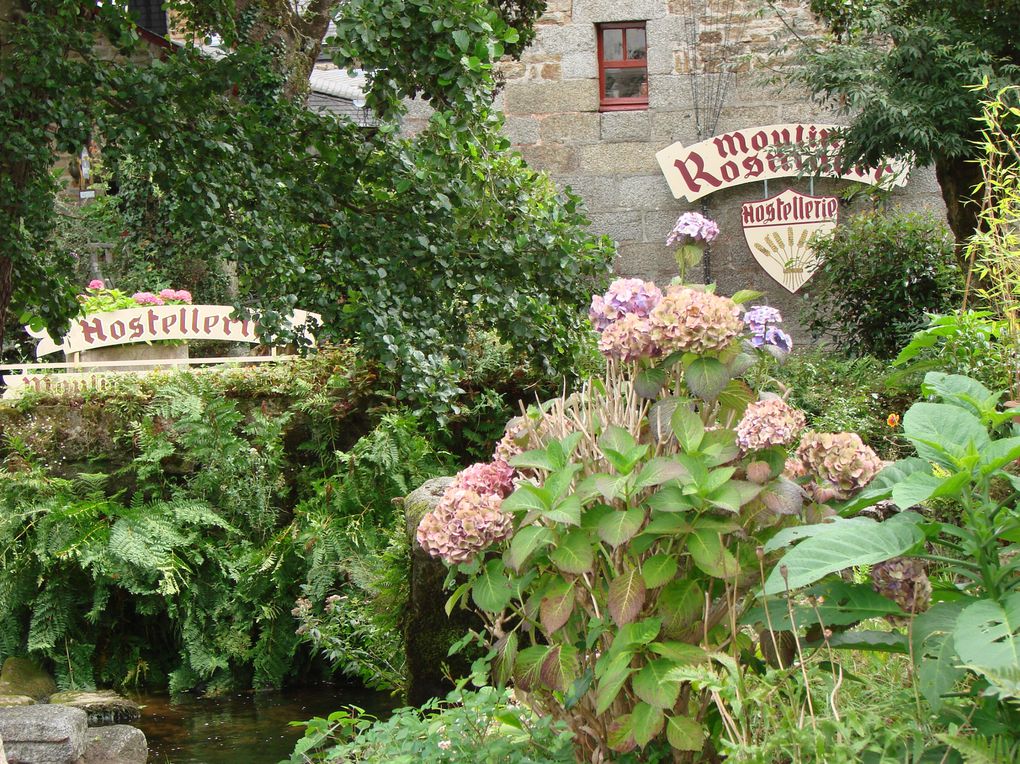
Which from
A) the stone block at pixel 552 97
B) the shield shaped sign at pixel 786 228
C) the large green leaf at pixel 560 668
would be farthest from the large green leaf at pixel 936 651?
the stone block at pixel 552 97

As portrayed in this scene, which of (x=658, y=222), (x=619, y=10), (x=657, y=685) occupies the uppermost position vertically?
(x=619, y=10)

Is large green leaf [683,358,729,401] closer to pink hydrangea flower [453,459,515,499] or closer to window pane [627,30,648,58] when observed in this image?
pink hydrangea flower [453,459,515,499]

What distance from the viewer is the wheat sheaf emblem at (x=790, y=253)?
12781 mm

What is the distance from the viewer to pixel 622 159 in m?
13.5

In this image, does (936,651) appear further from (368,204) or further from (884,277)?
(884,277)

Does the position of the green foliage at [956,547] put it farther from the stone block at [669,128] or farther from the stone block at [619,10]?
the stone block at [619,10]

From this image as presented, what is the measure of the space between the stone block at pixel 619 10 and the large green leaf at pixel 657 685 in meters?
11.7

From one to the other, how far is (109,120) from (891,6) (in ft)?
23.6

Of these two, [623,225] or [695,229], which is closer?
[695,229]

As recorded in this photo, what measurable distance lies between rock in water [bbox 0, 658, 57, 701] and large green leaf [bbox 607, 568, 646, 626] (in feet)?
21.1

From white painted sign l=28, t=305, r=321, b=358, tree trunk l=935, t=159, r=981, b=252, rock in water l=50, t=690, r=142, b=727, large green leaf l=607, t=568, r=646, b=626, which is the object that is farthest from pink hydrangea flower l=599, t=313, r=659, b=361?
tree trunk l=935, t=159, r=981, b=252

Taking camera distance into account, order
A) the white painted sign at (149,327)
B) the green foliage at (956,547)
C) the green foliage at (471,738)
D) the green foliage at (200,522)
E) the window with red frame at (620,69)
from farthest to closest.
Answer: the window with red frame at (620,69) → the white painted sign at (149,327) → the green foliage at (200,522) → the green foliage at (471,738) → the green foliage at (956,547)

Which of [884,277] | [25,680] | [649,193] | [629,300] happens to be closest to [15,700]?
[25,680]

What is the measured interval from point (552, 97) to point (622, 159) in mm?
1099
